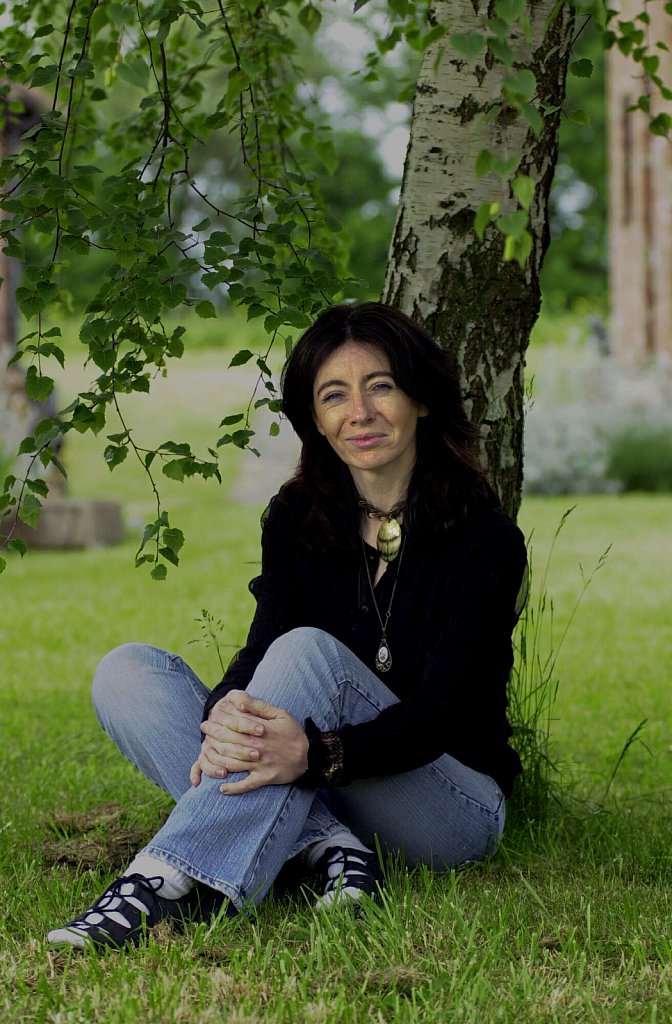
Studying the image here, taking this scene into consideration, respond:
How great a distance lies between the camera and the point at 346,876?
2570mm

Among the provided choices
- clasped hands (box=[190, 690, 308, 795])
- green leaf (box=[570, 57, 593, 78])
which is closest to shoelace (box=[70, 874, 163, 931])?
clasped hands (box=[190, 690, 308, 795])

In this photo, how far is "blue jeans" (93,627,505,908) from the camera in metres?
2.46

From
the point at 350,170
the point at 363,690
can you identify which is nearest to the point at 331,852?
the point at 363,690

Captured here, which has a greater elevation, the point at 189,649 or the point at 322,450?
the point at 322,450

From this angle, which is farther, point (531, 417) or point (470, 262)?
point (531, 417)

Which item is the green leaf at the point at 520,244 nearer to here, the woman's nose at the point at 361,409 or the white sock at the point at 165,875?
the woman's nose at the point at 361,409

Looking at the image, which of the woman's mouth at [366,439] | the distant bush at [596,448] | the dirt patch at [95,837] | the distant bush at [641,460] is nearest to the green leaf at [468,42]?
the woman's mouth at [366,439]

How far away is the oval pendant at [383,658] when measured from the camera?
279cm

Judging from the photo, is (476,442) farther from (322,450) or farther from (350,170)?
(350,170)

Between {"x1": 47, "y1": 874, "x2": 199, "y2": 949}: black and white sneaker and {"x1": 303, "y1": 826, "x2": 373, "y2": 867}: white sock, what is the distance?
0.30 meters

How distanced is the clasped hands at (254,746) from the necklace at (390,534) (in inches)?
19.4

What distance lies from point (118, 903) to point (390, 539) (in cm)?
96

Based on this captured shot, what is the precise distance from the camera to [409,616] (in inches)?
109

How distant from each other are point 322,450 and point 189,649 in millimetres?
3376
